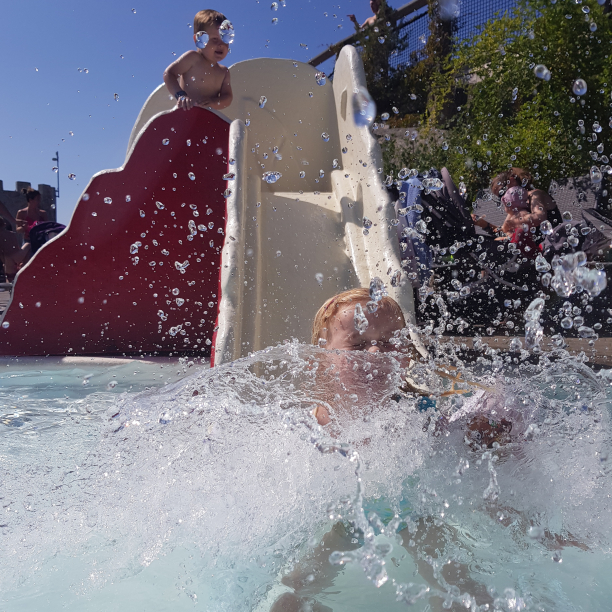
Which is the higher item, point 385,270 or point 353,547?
point 385,270

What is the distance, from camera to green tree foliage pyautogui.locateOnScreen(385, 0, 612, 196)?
5.73 meters

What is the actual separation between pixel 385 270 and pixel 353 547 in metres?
1.93

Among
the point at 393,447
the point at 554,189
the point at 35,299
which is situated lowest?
the point at 393,447

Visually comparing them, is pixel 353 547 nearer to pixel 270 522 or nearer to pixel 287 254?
pixel 270 522

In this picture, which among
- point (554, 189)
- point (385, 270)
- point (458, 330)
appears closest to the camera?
point (385, 270)

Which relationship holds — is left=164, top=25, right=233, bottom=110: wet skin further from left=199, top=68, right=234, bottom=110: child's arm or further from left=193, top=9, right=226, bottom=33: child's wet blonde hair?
left=193, top=9, right=226, bottom=33: child's wet blonde hair

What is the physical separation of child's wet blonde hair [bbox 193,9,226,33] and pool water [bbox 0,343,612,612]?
3221 mm

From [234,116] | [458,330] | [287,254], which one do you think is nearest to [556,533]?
[287,254]

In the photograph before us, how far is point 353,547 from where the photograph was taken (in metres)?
1.22

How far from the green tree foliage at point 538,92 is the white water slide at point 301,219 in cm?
281

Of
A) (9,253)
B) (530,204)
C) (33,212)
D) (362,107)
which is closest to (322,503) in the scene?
(362,107)

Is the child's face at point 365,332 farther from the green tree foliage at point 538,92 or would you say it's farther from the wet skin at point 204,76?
the green tree foliage at point 538,92

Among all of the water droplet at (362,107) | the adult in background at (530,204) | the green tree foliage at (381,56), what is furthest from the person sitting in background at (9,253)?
the green tree foliage at (381,56)

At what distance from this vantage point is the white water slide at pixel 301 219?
9.17 ft
